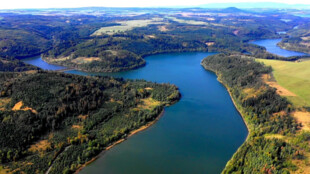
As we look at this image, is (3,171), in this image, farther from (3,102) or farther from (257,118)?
(257,118)

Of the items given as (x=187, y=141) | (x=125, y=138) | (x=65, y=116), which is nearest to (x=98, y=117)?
(x=65, y=116)

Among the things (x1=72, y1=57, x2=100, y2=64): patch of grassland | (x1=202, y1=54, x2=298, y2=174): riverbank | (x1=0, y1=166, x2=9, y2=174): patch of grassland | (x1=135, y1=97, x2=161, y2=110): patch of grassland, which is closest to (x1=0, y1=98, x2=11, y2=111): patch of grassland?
(x1=0, y1=166, x2=9, y2=174): patch of grassland

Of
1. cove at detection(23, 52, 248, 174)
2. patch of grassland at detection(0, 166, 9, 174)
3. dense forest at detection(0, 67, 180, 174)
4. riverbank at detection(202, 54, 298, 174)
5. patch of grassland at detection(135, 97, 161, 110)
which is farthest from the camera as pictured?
patch of grassland at detection(135, 97, 161, 110)

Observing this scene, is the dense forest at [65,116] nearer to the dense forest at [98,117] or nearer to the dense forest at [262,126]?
the dense forest at [98,117]

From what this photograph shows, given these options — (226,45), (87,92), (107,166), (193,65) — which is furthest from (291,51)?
(107,166)

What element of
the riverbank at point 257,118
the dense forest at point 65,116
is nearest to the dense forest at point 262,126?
the riverbank at point 257,118

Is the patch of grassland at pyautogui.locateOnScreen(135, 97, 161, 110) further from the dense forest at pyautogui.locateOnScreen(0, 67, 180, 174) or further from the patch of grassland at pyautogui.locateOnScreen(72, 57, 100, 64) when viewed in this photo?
the patch of grassland at pyautogui.locateOnScreen(72, 57, 100, 64)
